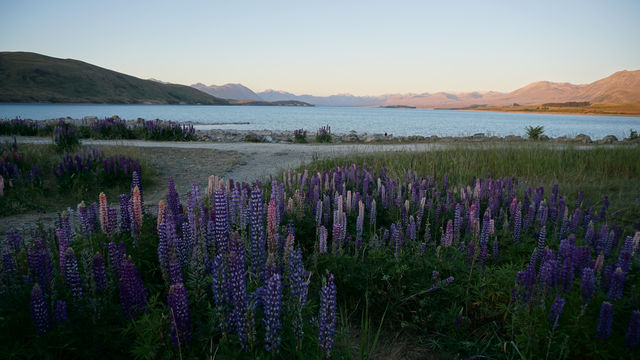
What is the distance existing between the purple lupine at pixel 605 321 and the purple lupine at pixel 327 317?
180 centimetres

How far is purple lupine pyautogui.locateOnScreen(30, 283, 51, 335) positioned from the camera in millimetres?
2219

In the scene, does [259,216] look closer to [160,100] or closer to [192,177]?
[192,177]

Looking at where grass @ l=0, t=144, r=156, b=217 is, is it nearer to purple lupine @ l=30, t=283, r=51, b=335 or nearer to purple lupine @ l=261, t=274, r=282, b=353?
purple lupine @ l=30, t=283, r=51, b=335

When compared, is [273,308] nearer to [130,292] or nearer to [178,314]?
[178,314]

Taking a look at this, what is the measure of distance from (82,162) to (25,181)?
1171mm

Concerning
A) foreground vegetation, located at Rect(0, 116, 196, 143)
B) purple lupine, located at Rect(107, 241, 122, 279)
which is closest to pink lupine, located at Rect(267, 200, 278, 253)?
purple lupine, located at Rect(107, 241, 122, 279)

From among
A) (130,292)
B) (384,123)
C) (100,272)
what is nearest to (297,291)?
(130,292)

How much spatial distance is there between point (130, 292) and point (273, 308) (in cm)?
100

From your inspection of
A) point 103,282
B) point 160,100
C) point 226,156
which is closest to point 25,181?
point 226,156

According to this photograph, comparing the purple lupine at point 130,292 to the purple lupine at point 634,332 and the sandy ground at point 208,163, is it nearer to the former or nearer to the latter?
the purple lupine at point 634,332

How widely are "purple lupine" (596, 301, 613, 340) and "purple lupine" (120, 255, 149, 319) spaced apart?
303cm

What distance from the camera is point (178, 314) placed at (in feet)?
7.10

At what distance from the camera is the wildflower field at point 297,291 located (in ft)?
7.50

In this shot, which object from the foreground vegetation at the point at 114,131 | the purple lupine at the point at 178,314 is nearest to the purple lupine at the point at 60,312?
the purple lupine at the point at 178,314
